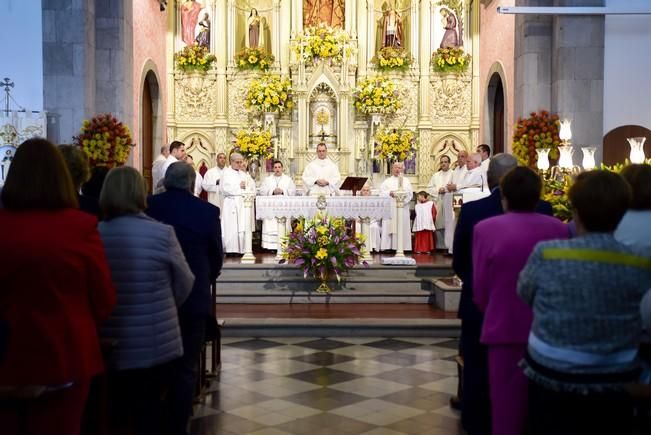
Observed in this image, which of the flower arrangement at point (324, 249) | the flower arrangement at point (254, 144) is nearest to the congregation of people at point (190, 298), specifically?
the flower arrangement at point (324, 249)

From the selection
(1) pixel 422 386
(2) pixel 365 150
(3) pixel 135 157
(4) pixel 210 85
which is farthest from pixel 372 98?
(1) pixel 422 386

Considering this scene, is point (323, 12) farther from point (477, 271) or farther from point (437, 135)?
point (477, 271)

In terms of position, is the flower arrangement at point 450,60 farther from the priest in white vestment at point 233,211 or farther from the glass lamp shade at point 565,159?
the glass lamp shade at point 565,159

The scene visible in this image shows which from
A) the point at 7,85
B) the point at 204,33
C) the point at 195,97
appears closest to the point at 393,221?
the point at 195,97

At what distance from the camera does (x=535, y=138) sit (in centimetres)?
1091

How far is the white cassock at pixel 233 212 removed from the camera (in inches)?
488

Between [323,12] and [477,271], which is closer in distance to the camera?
[477,271]

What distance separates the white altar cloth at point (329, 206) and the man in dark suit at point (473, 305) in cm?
656

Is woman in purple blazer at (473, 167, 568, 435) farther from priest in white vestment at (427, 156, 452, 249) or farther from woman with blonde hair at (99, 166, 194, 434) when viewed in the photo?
priest in white vestment at (427, 156, 452, 249)

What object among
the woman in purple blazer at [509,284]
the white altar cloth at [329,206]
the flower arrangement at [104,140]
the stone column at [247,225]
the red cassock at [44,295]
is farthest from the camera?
the stone column at [247,225]

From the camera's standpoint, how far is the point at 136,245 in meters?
3.78

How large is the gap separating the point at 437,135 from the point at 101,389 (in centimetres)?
1195

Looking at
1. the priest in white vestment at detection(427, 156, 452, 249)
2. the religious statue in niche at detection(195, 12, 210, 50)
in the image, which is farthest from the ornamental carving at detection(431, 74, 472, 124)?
the religious statue in niche at detection(195, 12, 210, 50)

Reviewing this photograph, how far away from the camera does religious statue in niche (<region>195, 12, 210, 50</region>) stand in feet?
49.1
